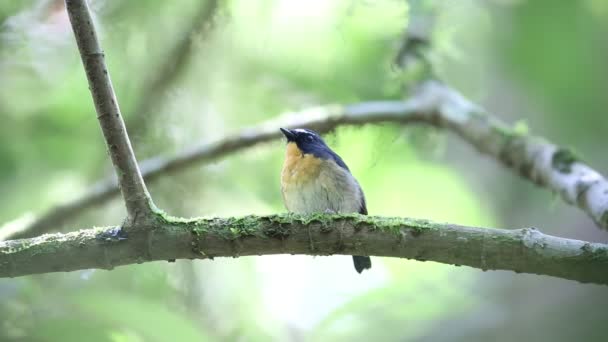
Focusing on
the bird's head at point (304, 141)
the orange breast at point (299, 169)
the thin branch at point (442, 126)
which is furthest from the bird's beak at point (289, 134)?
the thin branch at point (442, 126)

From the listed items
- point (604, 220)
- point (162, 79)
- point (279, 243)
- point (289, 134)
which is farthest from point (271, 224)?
point (162, 79)

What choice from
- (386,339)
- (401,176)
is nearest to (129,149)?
(386,339)

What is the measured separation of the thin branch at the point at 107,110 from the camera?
10.7ft

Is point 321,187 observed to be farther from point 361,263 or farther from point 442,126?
point 442,126

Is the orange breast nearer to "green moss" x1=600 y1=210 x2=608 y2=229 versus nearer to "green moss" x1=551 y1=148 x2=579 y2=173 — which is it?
"green moss" x1=551 y1=148 x2=579 y2=173

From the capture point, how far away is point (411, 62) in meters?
7.28

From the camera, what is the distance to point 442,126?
21.3ft

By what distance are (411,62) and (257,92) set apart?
1637 mm

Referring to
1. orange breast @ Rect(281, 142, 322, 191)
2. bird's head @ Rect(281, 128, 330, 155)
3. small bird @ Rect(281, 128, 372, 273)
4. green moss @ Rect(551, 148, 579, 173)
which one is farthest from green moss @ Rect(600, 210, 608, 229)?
bird's head @ Rect(281, 128, 330, 155)

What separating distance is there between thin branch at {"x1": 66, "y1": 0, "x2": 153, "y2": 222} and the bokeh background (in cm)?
111

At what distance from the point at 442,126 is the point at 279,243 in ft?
11.5

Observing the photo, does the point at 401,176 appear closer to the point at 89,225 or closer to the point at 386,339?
the point at 386,339

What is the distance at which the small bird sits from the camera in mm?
5191

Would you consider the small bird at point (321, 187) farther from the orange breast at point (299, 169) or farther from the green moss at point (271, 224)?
the green moss at point (271, 224)
